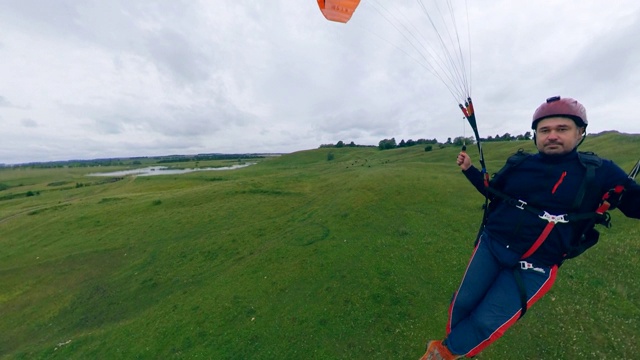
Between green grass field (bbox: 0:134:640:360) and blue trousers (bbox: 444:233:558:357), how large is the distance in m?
2.64

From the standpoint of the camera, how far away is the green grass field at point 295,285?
6.60 m

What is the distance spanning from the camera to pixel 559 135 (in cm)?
351

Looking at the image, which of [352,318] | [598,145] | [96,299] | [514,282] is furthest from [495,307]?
[598,145]

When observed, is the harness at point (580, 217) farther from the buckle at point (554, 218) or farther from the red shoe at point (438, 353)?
the red shoe at point (438, 353)

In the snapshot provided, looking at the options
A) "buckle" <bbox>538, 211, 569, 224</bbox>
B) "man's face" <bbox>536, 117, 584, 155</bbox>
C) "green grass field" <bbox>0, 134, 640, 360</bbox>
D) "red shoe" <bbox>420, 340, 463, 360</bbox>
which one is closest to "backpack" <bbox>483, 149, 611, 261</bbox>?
"buckle" <bbox>538, 211, 569, 224</bbox>

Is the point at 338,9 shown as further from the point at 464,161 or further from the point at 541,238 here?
the point at 541,238

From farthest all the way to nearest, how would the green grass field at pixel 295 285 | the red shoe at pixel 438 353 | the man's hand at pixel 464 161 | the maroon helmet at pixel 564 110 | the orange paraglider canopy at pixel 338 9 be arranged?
the green grass field at pixel 295 285
the orange paraglider canopy at pixel 338 9
the man's hand at pixel 464 161
the red shoe at pixel 438 353
the maroon helmet at pixel 564 110

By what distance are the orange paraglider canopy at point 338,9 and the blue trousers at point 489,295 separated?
547cm

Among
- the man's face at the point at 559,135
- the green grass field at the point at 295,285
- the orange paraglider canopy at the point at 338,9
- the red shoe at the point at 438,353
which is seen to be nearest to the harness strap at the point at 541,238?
the man's face at the point at 559,135

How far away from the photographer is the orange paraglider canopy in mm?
5800

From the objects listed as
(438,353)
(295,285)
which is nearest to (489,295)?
A: (438,353)

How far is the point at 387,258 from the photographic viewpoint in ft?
34.3

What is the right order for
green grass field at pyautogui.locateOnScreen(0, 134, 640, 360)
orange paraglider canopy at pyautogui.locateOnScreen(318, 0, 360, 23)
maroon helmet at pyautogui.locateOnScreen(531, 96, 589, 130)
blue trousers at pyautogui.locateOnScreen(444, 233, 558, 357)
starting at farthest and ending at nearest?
green grass field at pyautogui.locateOnScreen(0, 134, 640, 360) → orange paraglider canopy at pyautogui.locateOnScreen(318, 0, 360, 23) → blue trousers at pyautogui.locateOnScreen(444, 233, 558, 357) → maroon helmet at pyautogui.locateOnScreen(531, 96, 589, 130)

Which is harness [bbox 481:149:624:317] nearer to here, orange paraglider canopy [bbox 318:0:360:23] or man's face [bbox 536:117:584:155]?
man's face [bbox 536:117:584:155]
